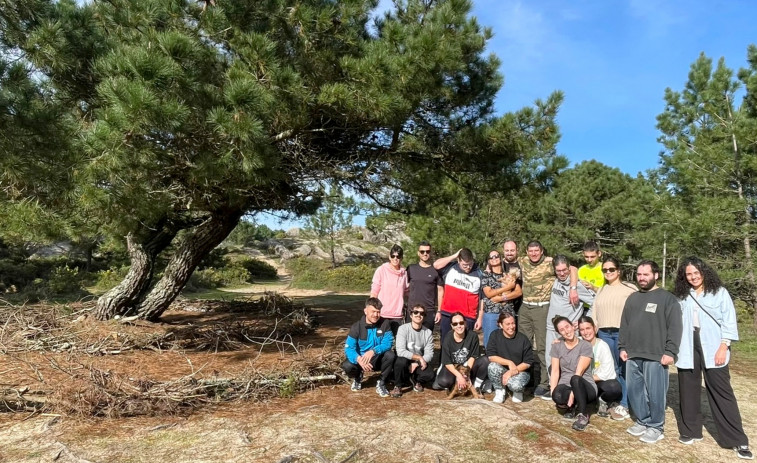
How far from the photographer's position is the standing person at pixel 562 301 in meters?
4.43

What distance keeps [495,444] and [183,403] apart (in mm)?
2560

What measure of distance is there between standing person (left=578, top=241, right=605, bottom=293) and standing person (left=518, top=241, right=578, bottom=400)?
0.35 meters

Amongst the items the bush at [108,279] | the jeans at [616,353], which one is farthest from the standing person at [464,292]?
the bush at [108,279]

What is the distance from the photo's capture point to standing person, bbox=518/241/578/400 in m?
4.64

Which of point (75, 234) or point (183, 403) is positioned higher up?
point (75, 234)

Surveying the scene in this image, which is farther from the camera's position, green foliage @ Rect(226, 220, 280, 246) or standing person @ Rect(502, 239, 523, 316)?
green foliage @ Rect(226, 220, 280, 246)

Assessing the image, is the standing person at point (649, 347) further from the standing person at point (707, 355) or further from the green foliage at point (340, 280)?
the green foliage at point (340, 280)

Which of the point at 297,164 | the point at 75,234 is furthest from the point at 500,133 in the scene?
the point at 75,234

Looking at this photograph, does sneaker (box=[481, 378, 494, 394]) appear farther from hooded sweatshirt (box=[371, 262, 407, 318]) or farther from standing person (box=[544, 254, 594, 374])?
hooded sweatshirt (box=[371, 262, 407, 318])

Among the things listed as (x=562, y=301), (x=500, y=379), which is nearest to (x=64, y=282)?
(x=500, y=379)

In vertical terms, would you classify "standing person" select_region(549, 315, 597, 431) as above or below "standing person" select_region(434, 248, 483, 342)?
below

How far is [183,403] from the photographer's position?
3.95 meters

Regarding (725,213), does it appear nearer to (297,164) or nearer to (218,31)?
(297,164)

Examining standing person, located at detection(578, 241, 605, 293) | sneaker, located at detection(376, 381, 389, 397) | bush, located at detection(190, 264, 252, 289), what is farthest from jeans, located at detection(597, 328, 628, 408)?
bush, located at detection(190, 264, 252, 289)
